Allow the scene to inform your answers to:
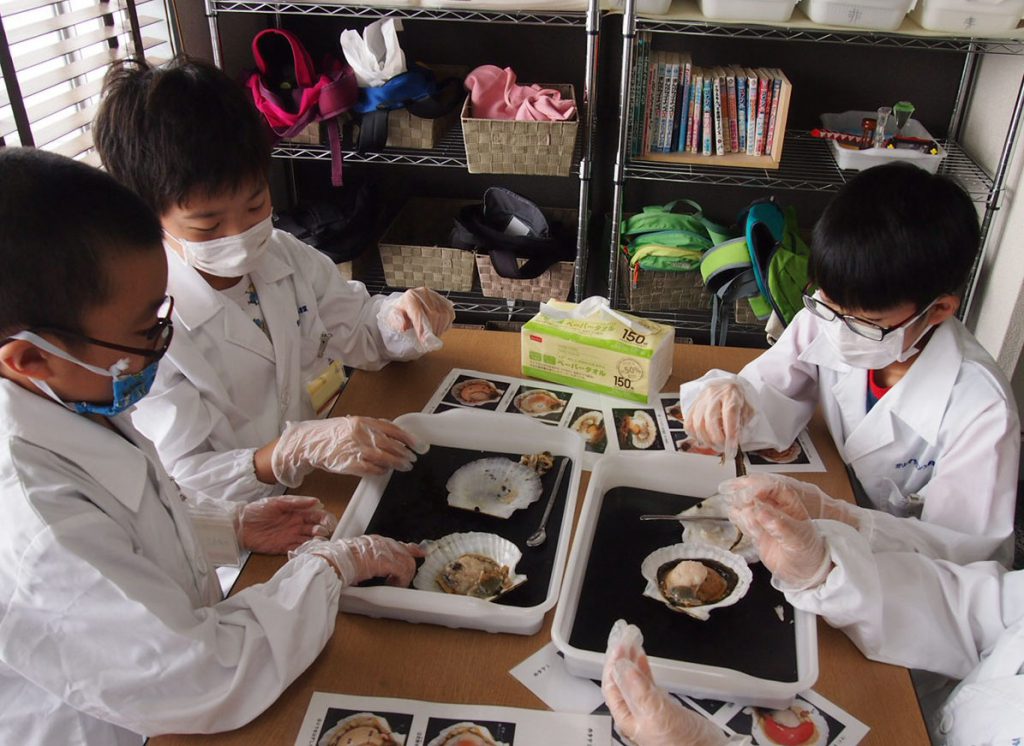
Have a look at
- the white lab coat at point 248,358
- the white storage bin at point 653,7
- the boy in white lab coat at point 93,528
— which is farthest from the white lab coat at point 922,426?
the white storage bin at point 653,7

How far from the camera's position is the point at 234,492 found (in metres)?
1.21

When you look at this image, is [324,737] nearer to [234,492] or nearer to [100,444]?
[100,444]

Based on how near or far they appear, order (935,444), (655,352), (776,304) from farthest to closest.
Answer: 1. (776,304)
2. (655,352)
3. (935,444)

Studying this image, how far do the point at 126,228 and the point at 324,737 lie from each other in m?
0.55

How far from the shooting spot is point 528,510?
108 cm

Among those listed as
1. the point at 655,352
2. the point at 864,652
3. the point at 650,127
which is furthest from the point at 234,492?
the point at 650,127

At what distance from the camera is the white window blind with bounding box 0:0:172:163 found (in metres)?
1.67

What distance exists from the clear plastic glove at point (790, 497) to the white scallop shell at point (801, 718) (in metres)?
0.22

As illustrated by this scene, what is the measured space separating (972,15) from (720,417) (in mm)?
1561

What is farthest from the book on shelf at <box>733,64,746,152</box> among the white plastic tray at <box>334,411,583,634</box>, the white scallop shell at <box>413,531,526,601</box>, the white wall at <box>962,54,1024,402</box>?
the white scallop shell at <box>413,531,526,601</box>

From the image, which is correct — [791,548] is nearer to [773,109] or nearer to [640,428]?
[640,428]

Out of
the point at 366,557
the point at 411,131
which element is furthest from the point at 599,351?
the point at 411,131

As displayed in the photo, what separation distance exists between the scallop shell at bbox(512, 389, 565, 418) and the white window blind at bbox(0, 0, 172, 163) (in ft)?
3.33

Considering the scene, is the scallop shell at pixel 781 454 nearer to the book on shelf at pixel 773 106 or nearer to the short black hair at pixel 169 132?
the short black hair at pixel 169 132
